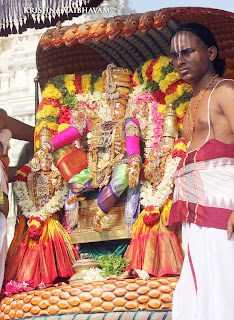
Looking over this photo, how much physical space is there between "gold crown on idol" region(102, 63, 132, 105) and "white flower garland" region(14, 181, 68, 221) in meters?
1.14

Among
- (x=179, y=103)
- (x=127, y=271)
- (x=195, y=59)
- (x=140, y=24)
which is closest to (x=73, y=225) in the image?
(x=127, y=271)

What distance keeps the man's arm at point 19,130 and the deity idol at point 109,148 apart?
2.30 feet

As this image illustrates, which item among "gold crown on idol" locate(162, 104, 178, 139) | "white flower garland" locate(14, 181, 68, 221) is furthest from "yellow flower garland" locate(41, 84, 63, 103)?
"gold crown on idol" locate(162, 104, 178, 139)

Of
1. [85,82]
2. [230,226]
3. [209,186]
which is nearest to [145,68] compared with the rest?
[85,82]

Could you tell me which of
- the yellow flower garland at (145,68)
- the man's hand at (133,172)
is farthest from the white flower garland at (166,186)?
the yellow flower garland at (145,68)

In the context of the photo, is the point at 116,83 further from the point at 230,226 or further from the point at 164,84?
the point at 230,226

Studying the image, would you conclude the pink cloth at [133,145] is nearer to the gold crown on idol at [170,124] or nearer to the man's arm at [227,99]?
the gold crown on idol at [170,124]

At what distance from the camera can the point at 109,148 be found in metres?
6.88

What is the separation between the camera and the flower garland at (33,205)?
6.79 meters

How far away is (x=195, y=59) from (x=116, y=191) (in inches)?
87.0

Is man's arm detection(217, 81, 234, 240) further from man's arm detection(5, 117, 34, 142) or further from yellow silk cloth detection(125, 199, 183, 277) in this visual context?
man's arm detection(5, 117, 34, 142)

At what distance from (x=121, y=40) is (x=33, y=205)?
81.0 inches

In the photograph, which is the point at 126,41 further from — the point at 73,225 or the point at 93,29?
the point at 73,225

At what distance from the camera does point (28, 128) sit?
7.68m
